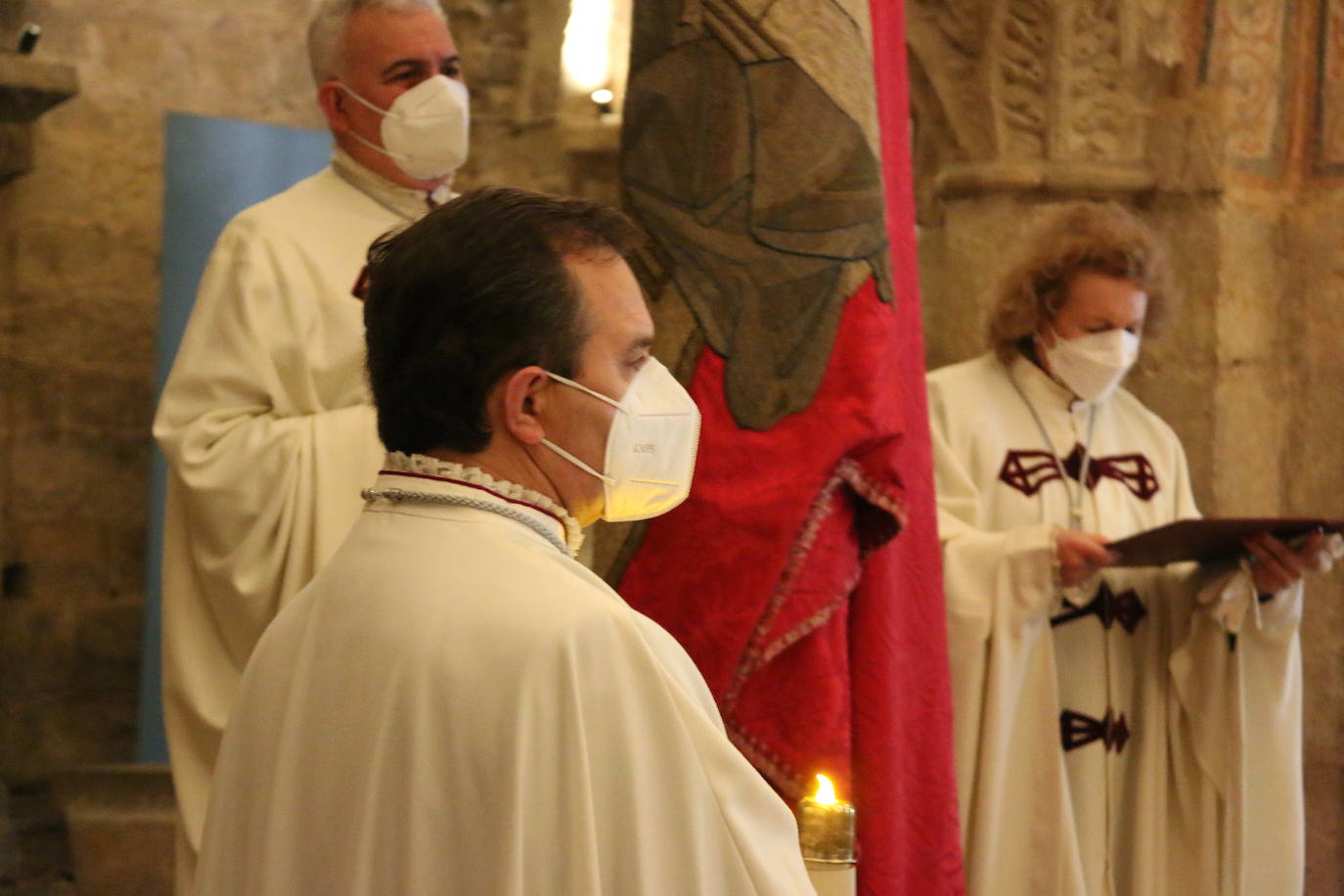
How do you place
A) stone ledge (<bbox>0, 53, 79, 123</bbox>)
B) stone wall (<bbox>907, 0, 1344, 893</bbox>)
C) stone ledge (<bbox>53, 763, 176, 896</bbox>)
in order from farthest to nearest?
stone wall (<bbox>907, 0, 1344, 893</bbox>), stone ledge (<bbox>0, 53, 79, 123</bbox>), stone ledge (<bbox>53, 763, 176, 896</bbox>)

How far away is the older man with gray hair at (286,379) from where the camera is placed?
2742 mm

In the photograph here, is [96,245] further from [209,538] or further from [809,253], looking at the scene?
[809,253]

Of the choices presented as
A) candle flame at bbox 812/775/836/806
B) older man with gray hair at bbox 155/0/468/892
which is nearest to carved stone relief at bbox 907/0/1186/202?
older man with gray hair at bbox 155/0/468/892

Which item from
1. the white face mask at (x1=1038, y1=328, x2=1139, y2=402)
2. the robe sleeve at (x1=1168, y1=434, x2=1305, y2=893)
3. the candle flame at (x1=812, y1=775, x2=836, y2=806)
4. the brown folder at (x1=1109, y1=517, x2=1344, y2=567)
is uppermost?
the white face mask at (x1=1038, y1=328, x2=1139, y2=402)

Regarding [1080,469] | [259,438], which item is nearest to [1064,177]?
[1080,469]

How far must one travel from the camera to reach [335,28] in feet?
10.1

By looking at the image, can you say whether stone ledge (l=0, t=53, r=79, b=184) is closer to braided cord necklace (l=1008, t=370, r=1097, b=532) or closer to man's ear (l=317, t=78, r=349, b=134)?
man's ear (l=317, t=78, r=349, b=134)

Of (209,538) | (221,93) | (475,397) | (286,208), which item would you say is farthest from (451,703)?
(221,93)

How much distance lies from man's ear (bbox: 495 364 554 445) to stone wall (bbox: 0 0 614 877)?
335cm

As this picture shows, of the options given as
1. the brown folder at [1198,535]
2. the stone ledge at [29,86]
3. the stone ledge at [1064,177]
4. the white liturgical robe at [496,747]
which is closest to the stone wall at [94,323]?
the stone ledge at [29,86]

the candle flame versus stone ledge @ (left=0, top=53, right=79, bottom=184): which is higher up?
stone ledge @ (left=0, top=53, right=79, bottom=184)

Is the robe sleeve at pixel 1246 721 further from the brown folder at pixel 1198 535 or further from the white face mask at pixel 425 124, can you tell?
the white face mask at pixel 425 124

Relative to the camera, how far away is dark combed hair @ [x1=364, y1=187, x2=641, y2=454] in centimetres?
152

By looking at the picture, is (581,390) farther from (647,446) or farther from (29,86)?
(29,86)
